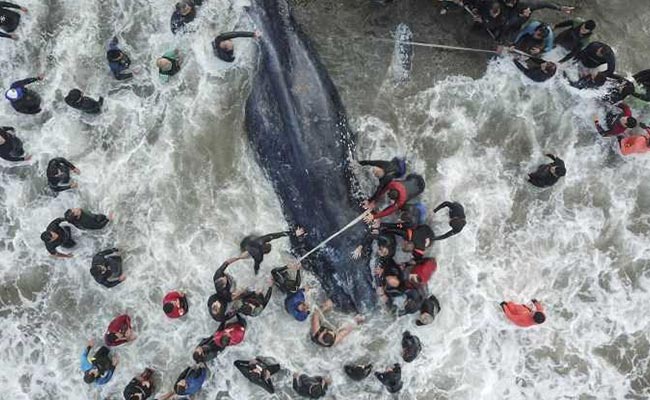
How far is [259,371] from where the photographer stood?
35.4 feet

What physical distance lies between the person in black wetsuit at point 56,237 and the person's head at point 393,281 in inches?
252

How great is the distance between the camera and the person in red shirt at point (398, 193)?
10062 millimetres

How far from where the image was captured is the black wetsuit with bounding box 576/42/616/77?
9922 millimetres

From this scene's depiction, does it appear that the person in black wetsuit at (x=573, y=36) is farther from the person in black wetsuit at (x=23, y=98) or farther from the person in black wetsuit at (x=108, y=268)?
the person in black wetsuit at (x=23, y=98)

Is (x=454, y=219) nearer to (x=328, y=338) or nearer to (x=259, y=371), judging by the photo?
(x=328, y=338)

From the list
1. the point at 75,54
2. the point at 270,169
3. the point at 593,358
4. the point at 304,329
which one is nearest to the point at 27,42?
the point at 75,54

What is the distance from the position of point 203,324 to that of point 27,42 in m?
7.18

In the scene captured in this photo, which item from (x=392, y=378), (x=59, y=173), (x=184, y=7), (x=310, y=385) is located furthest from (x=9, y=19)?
(x=392, y=378)

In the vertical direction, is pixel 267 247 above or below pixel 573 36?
below

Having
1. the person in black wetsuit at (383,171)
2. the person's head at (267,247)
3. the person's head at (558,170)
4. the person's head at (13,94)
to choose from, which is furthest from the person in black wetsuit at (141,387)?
the person's head at (558,170)

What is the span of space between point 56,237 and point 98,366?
2.71 meters

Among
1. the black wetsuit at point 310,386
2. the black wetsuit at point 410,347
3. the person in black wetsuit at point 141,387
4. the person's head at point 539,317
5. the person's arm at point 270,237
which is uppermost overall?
the person's arm at point 270,237

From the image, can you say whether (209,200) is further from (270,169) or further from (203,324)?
(203,324)

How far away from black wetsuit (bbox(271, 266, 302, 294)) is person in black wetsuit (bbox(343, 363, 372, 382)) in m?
1.97
